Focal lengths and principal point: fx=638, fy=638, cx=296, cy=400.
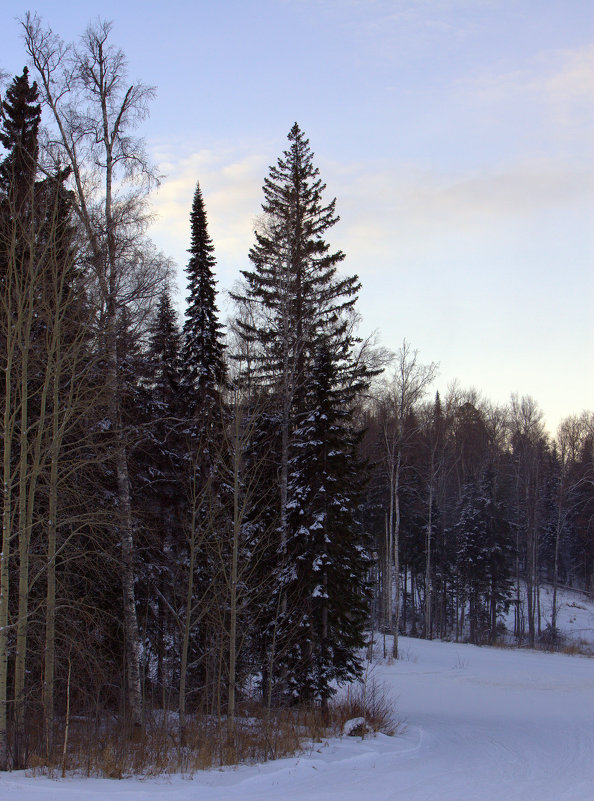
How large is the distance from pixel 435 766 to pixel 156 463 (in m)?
12.0

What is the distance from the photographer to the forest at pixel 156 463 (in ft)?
38.2

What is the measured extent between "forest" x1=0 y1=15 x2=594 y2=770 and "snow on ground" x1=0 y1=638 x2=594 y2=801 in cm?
163

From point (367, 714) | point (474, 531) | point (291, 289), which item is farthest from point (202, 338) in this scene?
point (474, 531)

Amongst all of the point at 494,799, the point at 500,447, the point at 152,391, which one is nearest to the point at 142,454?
the point at 152,391

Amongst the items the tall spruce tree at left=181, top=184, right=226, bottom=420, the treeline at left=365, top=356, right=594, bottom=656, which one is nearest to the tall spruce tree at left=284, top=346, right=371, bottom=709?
the tall spruce tree at left=181, top=184, right=226, bottom=420

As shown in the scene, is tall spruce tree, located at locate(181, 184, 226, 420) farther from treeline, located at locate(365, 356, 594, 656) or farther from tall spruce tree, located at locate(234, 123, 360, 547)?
treeline, located at locate(365, 356, 594, 656)

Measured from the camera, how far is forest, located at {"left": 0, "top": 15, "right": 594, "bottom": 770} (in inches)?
458

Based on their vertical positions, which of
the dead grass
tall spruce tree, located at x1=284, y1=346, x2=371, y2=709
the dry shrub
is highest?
tall spruce tree, located at x1=284, y1=346, x2=371, y2=709

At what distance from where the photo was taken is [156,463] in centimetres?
1997

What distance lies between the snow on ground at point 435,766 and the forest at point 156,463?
1633mm

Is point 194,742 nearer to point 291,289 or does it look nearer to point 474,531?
point 291,289

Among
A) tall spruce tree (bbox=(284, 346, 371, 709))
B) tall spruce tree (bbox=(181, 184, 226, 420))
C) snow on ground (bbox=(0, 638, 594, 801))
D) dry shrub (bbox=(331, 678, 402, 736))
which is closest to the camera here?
snow on ground (bbox=(0, 638, 594, 801))

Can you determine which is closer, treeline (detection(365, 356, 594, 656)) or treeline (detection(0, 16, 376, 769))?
treeline (detection(0, 16, 376, 769))

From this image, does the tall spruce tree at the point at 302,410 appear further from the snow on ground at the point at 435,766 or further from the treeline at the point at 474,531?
the treeline at the point at 474,531
